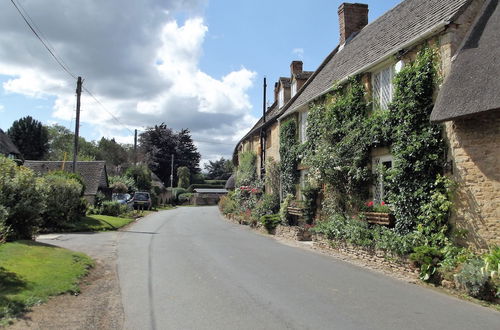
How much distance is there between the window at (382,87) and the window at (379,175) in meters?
1.70

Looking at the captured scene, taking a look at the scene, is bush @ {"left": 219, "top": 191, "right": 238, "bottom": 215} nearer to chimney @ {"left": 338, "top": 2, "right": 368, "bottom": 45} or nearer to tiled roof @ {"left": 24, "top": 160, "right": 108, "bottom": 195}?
tiled roof @ {"left": 24, "top": 160, "right": 108, "bottom": 195}

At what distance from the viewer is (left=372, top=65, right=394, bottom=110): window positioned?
43.0 feet

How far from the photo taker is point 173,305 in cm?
711

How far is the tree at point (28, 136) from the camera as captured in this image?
58.3 metres

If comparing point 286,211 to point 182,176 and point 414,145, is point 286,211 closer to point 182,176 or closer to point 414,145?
point 414,145

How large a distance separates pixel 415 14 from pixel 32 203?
46.6ft

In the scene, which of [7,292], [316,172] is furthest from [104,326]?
[316,172]

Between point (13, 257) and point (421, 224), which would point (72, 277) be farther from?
point (421, 224)

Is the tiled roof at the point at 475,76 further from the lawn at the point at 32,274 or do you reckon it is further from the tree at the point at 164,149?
the tree at the point at 164,149

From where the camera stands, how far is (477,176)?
30.6ft

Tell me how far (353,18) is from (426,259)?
1654 cm

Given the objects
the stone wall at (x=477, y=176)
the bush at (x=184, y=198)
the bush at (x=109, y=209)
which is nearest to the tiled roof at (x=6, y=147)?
the bush at (x=109, y=209)

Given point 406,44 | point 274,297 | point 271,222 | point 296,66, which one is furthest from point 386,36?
point 296,66

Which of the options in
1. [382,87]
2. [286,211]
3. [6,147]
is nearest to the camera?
[382,87]
